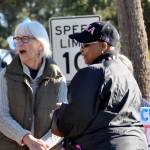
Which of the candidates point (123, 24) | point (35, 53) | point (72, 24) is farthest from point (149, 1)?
point (35, 53)

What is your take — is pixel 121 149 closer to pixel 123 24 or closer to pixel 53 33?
pixel 53 33

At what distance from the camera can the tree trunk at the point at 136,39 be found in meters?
8.89

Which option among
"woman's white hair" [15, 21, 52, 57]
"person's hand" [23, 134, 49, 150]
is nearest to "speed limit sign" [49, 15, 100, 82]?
"woman's white hair" [15, 21, 52, 57]

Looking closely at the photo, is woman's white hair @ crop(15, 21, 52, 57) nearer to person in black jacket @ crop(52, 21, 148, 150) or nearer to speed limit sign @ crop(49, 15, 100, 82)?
person in black jacket @ crop(52, 21, 148, 150)

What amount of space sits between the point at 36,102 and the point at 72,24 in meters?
2.79

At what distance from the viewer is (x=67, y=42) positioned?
7.84 metres

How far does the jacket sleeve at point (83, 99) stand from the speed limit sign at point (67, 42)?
3.44m

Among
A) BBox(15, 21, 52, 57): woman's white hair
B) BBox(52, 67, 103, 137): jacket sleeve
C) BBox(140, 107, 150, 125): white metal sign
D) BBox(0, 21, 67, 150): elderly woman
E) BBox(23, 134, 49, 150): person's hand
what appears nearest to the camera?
BBox(52, 67, 103, 137): jacket sleeve

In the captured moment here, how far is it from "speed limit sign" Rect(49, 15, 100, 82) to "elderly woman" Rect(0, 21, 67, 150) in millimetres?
2408

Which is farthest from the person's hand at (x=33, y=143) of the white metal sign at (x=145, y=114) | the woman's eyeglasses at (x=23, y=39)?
the white metal sign at (x=145, y=114)

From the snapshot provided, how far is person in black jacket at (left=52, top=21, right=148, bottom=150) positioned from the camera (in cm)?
423

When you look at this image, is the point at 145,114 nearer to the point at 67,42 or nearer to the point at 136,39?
the point at 67,42

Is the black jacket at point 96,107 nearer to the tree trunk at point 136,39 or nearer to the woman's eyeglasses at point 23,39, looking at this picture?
the woman's eyeglasses at point 23,39

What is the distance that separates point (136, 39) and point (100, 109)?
4.77m
